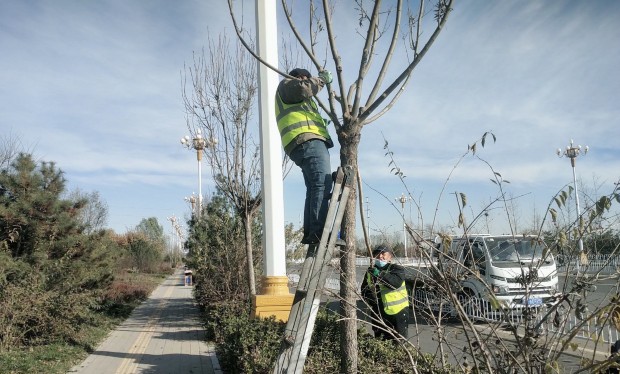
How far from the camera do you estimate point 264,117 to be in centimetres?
795

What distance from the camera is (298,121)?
150 inches

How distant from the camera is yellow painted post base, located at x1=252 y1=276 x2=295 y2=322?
7711 millimetres

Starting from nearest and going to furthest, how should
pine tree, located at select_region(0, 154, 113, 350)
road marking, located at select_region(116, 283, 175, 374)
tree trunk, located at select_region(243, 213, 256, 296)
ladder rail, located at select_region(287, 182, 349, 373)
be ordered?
ladder rail, located at select_region(287, 182, 349, 373) → road marking, located at select_region(116, 283, 175, 374) → pine tree, located at select_region(0, 154, 113, 350) → tree trunk, located at select_region(243, 213, 256, 296)

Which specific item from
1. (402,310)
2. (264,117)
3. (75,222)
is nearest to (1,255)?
(75,222)

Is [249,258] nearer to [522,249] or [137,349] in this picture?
[137,349]

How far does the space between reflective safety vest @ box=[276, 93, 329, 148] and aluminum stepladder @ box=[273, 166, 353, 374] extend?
1.62 feet

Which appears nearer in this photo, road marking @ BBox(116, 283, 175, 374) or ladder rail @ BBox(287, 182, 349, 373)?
ladder rail @ BBox(287, 182, 349, 373)

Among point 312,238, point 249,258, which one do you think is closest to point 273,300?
point 249,258

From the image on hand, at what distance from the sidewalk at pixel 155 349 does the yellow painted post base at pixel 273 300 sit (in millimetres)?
1190

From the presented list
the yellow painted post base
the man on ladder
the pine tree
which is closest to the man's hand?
the man on ladder

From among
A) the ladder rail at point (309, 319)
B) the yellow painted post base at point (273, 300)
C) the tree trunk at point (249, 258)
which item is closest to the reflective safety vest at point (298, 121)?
the ladder rail at point (309, 319)

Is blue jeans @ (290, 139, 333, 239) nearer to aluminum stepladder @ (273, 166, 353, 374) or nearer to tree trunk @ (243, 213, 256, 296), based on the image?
aluminum stepladder @ (273, 166, 353, 374)

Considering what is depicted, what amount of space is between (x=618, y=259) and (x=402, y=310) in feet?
11.7

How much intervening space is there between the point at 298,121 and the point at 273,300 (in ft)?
14.8
